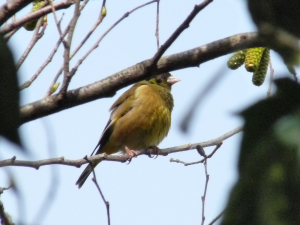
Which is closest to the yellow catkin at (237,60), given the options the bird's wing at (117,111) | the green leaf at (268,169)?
the green leaf at (268,169)

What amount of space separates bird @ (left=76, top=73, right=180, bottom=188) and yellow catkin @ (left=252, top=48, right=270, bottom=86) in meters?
3.62

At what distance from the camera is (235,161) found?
498 millimetres

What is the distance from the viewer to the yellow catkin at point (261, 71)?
3195mm

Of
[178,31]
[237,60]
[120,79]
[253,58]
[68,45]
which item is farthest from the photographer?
[237,60]

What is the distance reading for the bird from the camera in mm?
7273

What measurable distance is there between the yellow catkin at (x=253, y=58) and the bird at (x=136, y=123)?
12.5 ft

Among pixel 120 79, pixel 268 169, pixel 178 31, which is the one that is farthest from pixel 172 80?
pixel 268 169

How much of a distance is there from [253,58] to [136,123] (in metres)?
4.26

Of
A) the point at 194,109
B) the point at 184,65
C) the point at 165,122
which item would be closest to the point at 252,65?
the point at 184,65

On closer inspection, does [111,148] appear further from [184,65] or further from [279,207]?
[279,207]

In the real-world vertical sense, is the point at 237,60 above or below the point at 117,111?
above

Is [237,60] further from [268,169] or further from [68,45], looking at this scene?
[268,169]

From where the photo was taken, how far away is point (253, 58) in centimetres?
314

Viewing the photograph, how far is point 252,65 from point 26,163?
1.50m
